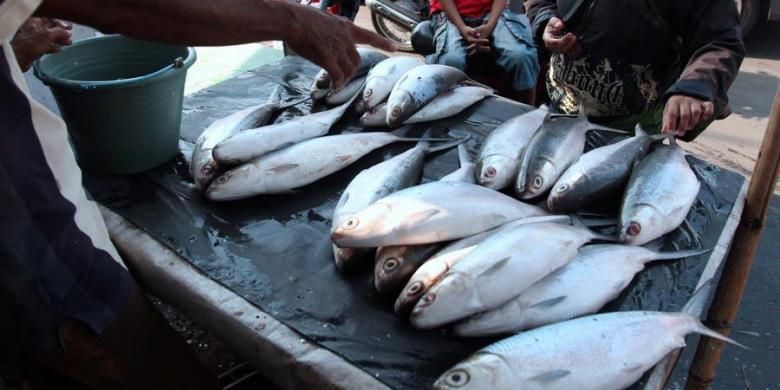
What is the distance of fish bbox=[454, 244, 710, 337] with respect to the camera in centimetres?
162

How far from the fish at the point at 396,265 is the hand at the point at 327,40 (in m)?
0.72

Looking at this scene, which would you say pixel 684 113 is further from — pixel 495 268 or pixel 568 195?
pixel 495 268

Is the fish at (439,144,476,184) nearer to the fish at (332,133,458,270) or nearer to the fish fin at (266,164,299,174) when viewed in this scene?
the fish at (332,133,458,270)

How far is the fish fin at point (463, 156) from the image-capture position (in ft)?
8.07

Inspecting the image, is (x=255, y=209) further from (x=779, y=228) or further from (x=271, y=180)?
(x=779, y=228)

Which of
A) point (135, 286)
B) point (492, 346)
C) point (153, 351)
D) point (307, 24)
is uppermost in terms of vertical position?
point (307, 24)

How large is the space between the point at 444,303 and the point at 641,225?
85 cm

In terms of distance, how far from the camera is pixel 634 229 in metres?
1.94

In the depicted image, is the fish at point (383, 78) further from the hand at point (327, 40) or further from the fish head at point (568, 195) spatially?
the fish head at point (568, 195)

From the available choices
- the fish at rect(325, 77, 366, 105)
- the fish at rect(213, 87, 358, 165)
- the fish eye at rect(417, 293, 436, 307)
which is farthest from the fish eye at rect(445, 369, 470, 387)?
the fish at rect(325, 77, 366, 105)

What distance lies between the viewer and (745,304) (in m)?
3.23

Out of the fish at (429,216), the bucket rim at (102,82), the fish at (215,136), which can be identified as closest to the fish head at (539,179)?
the fish at (429,216)

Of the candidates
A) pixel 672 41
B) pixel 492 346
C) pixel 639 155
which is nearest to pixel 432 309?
pixel 492 346

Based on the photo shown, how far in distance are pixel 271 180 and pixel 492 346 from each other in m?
1.24
